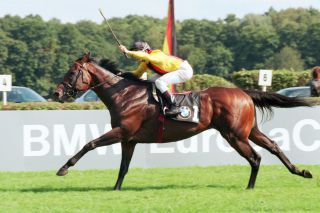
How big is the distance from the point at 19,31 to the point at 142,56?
3711 inches

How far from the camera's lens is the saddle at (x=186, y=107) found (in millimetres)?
10133

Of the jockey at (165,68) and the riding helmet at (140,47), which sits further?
the riding helmet at (140,47)

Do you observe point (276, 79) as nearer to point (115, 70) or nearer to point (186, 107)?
point (115, 70)

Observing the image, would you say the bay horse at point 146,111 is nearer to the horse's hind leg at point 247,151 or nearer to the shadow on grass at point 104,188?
the horse's hind leg at point 247,151

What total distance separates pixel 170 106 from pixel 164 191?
1.19 meters

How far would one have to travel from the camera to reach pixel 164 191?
971 centimetres

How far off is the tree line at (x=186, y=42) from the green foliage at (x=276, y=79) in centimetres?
5842

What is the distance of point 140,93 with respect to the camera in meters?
10.3

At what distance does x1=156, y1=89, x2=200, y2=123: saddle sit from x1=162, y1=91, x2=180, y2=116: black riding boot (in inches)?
2.0

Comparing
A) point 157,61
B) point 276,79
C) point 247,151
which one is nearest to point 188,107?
point 157,61

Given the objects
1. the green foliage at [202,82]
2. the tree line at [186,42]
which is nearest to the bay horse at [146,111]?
the green foliage at [202,82]

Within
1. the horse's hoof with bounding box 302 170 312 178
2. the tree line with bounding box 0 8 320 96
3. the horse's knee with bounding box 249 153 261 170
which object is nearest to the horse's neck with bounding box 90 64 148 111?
the horse's knee with bounding box 249 153 261 170

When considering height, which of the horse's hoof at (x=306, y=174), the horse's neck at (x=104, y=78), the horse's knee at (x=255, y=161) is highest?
the horse's neck at (x=104, y=78)

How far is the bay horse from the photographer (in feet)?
33.2
